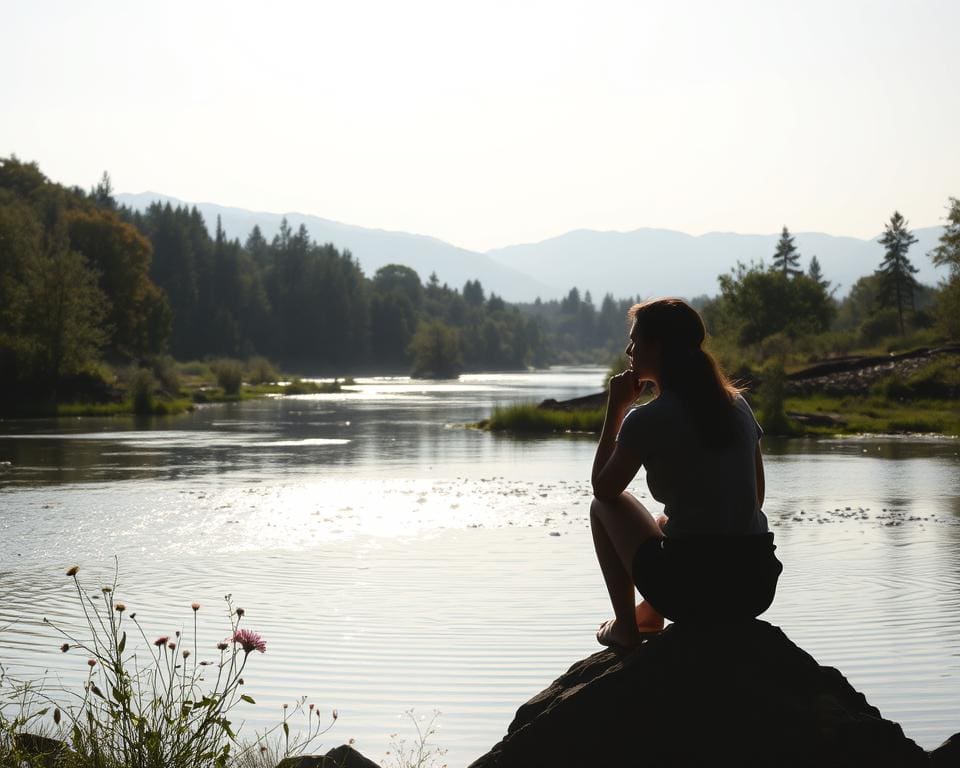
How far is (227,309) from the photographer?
143875 millimetres

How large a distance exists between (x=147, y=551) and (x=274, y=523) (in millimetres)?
2877

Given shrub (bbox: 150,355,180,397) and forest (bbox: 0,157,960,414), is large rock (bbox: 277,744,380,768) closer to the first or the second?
forest (bbox: 0,157,960,414)

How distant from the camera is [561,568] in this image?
484 inches

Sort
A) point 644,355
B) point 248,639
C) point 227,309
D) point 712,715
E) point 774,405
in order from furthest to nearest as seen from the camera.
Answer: point 227,309 → point 774,405 → point 644,355 → point 712,715 → point 248,639

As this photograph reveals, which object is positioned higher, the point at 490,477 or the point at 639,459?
the point at 639,459

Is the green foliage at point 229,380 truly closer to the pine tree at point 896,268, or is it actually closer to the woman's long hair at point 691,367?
the pine tree at point 896,268

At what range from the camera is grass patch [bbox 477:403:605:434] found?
40.9 m

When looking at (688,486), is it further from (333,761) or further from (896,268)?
(896,268)

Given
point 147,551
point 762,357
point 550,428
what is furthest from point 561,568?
point 762,357

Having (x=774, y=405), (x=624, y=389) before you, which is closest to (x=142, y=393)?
(x=774, y=405)

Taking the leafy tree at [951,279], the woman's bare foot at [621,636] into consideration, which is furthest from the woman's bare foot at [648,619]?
the leafy tree at [951,279]

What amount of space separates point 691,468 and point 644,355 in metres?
0.58

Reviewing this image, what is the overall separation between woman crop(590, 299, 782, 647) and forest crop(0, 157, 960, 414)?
38681 millimetres

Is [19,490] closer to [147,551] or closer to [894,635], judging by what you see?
[147,551]
